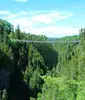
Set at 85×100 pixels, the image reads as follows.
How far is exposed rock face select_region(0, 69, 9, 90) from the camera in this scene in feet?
119

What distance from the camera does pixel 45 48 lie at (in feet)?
205

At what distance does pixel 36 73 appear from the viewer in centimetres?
4569

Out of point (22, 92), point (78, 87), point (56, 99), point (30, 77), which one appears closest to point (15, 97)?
point (22, 92)

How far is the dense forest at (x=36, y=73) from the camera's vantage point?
30.1 m

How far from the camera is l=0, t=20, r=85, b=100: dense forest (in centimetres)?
3007

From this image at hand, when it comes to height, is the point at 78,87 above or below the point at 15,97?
above

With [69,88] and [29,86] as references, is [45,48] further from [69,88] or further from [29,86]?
[69,88]

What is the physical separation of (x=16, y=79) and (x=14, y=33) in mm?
14643

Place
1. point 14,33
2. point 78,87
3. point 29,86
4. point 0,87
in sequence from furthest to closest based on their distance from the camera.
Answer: point 14,33
point 29,86
point 0,87
point 78,87

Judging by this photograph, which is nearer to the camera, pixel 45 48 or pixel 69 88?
pixel 69 88

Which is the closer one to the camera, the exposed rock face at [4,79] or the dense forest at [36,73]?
the dense forest at [36,73]

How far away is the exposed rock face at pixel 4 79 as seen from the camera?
119 feet

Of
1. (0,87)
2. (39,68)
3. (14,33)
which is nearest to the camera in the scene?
(0,87)

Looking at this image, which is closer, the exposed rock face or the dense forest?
the dense forest
